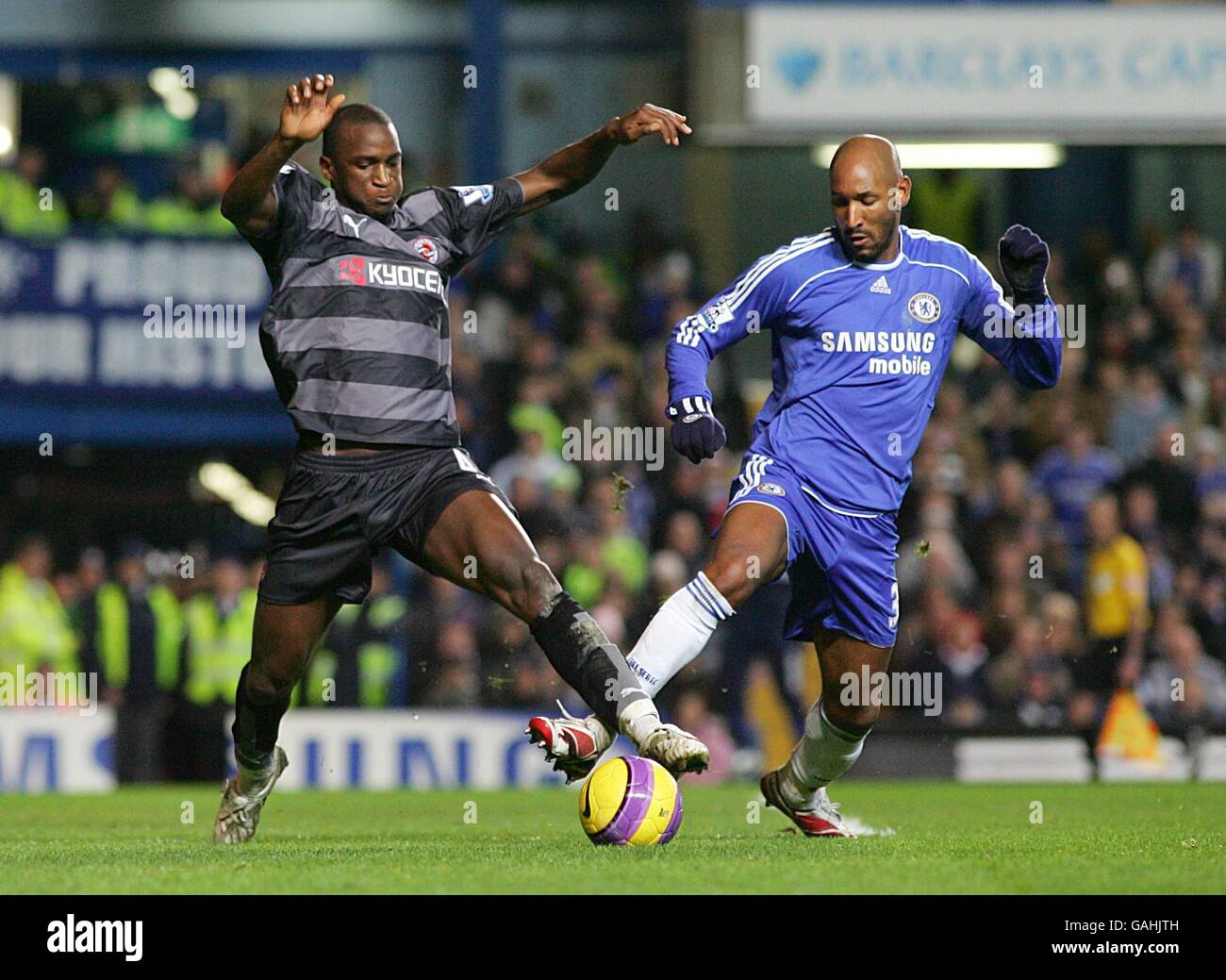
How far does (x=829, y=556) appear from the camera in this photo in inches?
277

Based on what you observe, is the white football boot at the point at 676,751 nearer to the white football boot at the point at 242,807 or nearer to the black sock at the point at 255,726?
the black sock at the point at 255,726

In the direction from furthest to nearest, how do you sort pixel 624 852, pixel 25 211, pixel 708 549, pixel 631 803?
pixel 25 211, pixel 708 549, pixel 631 803, pixel 624 852

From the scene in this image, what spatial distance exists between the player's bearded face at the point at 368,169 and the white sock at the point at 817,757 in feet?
7.93

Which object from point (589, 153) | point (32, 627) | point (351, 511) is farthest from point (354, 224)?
point (32, 627)

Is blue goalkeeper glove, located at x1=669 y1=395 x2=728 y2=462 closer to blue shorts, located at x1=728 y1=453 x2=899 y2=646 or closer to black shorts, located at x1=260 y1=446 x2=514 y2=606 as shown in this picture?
blue shorts, located at x1=728 y1=453 x2=899 y2=646

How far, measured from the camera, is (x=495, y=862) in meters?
5.89

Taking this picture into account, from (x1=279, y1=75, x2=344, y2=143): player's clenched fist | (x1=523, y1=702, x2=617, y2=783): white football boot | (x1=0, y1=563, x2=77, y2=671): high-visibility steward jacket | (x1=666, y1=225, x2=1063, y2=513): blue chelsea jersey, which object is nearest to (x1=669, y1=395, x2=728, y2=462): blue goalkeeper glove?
(x1=666, y1=225, x2=1063, y2=513): blue chelsea jersey

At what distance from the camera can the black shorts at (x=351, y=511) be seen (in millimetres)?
6781

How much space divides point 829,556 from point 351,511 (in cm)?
168

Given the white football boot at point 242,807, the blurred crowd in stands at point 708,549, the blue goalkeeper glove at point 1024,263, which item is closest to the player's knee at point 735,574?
the blue goalkeeper glove at point 1024,263

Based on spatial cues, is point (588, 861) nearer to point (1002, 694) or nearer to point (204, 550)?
point (1002, 694)

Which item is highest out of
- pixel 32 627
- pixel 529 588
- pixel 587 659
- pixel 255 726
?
pixel 529 588

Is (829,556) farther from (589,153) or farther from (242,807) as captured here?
(242,807)

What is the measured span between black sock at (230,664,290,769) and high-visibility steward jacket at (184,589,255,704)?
7080 millimetres
